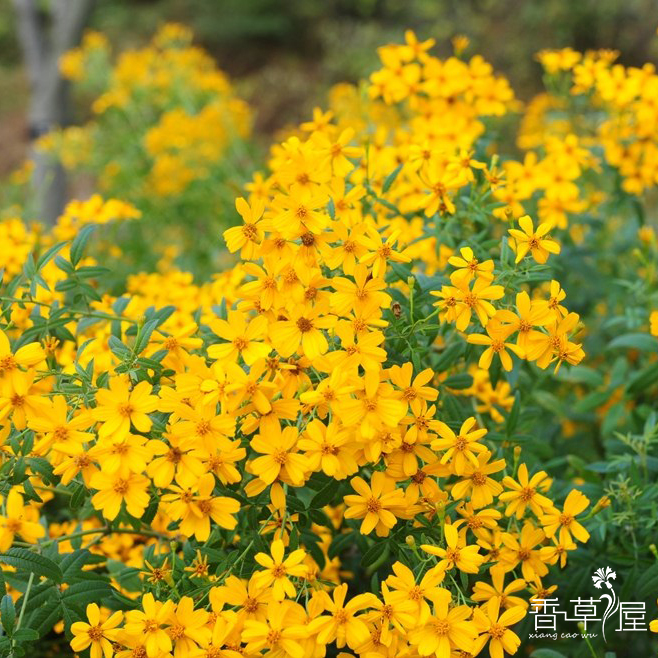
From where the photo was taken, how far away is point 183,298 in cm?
185

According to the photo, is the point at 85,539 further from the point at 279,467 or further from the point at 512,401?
the point at 512,401

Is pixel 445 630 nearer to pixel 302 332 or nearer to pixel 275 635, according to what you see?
pixel 275 635

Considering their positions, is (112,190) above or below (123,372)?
above

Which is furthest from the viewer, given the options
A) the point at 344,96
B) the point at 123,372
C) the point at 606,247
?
the point at 344,96

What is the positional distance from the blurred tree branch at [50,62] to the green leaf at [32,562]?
3.99 m

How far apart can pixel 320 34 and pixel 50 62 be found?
5233 mm

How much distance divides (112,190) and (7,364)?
2615 mm

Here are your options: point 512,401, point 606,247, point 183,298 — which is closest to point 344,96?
point 606,247

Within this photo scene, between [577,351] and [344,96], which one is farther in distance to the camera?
[344,96]

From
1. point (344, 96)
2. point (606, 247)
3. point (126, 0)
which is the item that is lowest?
point (606, 247)

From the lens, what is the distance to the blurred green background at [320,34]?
24.5 ft

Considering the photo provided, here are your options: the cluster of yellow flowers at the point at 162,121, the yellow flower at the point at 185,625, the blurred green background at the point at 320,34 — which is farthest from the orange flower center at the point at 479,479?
the blurred green background at the point at 320,34

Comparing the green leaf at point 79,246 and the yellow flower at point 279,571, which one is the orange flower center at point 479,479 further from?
the green leaf at point 79,246

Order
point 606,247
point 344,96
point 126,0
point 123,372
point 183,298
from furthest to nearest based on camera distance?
point 126,0
point 344,96
point 606,247
point 183,298
point 123,372
